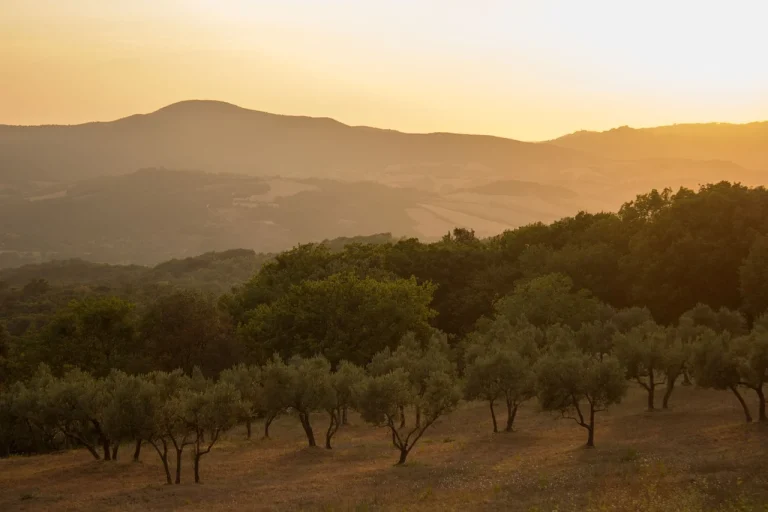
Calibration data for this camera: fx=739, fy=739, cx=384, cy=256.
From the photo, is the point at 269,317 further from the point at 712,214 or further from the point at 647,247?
the point at 712,214

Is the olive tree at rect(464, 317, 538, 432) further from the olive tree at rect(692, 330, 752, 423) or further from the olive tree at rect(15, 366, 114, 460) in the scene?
the olive tree at rect(15, 366, 114, 460)

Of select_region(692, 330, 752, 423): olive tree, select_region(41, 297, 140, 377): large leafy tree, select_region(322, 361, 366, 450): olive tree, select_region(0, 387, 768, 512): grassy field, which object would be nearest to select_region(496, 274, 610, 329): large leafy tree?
select_region(0, 387, 768, 512): grassy field

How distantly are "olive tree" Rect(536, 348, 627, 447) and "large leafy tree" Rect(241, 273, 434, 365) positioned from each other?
30.1 m

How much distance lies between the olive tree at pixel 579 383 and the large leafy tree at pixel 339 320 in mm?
30144

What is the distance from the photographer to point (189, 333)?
273 feet

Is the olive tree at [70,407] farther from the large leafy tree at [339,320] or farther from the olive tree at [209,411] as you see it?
the large leafy tree at [339,320]

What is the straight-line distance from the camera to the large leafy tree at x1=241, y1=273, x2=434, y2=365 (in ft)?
241

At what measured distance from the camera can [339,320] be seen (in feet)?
247

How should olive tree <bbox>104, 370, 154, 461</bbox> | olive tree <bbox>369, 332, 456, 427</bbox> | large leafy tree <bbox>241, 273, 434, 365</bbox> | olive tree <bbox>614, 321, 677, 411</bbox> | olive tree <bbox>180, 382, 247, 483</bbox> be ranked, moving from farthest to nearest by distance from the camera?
1. large leafy tree <bbox>241, 273, 434, 365</bbox>
2. olive tree <bbox>369, 332, 456, 427</bbox>
3. olive tree <bbox>614, 321, 677, 411</bbox>
4. olive tree <bbox>104, 370, 154, 461</bbox>
5. olive tree <bbox>180, 382, 247, 483</bbox>

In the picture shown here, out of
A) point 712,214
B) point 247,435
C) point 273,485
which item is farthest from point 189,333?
point 712,214

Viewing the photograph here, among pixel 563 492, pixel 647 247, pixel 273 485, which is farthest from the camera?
pixel 647 247

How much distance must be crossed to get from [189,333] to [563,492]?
5962 cm

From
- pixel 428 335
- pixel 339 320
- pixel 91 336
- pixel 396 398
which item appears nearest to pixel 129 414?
pixel 396 398

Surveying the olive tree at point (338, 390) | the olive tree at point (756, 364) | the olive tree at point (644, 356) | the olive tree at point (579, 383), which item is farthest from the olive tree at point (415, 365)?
the olive tree at point (756, 364)
